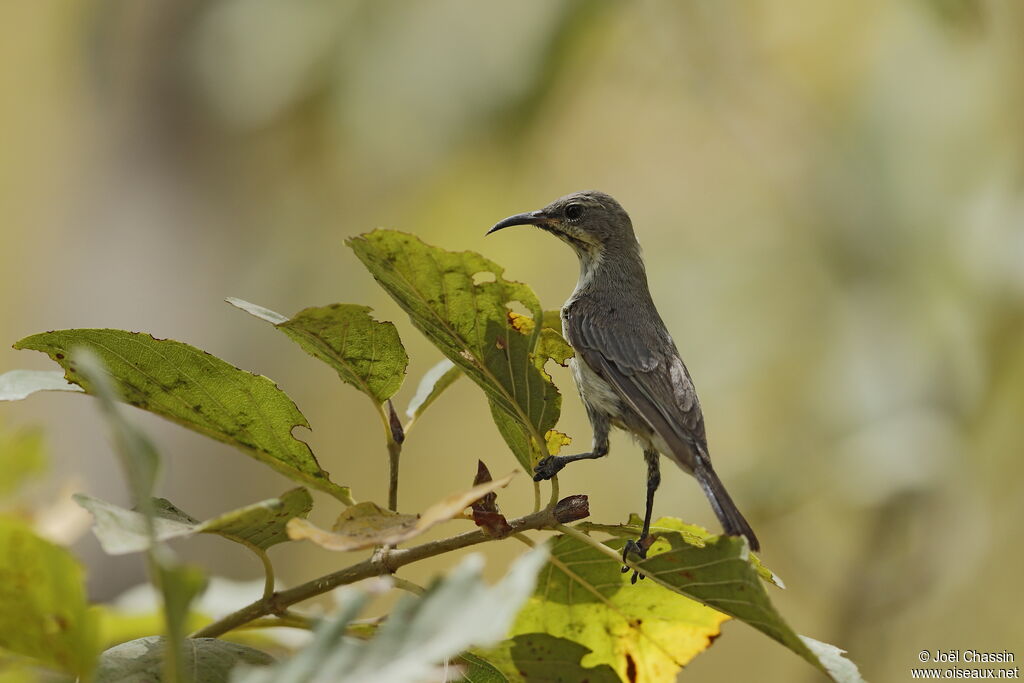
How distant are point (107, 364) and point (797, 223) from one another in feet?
15.1

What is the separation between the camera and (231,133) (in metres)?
4.83

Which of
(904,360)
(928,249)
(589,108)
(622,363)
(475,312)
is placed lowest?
(475,312)

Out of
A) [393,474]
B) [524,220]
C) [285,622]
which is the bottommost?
[285,622]

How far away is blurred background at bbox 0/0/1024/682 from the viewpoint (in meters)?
3.87

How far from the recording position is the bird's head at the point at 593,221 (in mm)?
2582

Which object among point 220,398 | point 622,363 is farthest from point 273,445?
point 622,363

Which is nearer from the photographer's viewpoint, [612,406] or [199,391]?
[199,391]

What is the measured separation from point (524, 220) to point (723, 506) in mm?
1041

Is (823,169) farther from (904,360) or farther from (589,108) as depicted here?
(589,108)

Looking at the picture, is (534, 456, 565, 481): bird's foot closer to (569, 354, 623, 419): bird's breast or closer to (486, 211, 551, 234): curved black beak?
(569, 354, 623, 419): bird's breast

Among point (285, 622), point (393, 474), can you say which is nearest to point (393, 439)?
point (393, 474)

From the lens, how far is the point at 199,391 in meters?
1.20

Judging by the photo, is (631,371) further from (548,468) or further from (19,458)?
(19,458)

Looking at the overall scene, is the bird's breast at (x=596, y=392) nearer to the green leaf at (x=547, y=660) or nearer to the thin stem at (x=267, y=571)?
the green leaf at (x=547, y=660)
